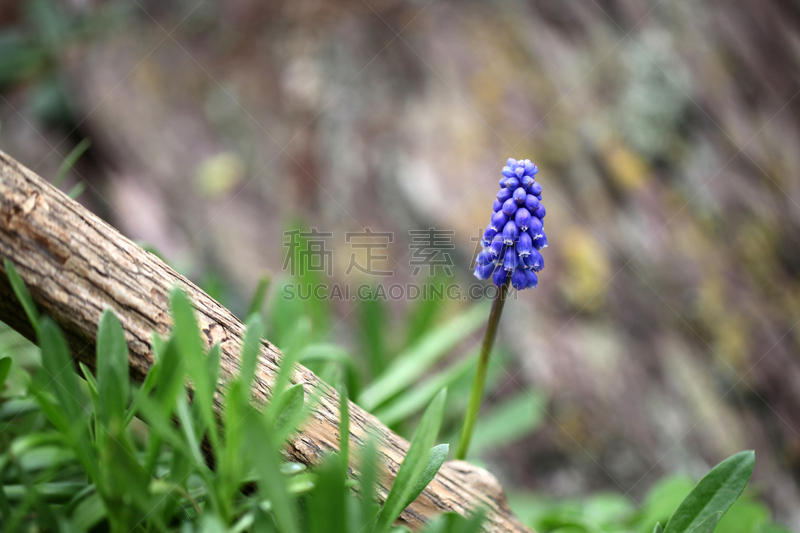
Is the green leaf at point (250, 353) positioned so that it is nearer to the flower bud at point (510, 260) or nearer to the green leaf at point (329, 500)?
the green leaf at point (329, 500)

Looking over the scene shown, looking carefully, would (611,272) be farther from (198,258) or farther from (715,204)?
(198,258)

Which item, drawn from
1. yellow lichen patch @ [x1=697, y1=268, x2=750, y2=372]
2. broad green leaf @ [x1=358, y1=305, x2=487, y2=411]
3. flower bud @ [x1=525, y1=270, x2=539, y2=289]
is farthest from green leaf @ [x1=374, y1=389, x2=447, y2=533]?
yellow lichen patch @ [x1=697, y1=268, x2=750, y2=372]

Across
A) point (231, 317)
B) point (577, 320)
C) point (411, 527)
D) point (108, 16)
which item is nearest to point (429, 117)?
point (577, 320)

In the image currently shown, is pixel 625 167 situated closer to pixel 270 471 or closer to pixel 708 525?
pixel 708 525

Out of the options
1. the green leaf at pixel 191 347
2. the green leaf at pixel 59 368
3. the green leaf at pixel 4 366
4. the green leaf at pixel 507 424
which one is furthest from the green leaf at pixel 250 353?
the green leaf at pixel 507 424

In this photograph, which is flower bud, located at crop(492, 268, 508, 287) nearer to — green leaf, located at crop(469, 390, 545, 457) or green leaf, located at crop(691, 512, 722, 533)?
green leaf, located at crop(691, 512, 722, 533)
